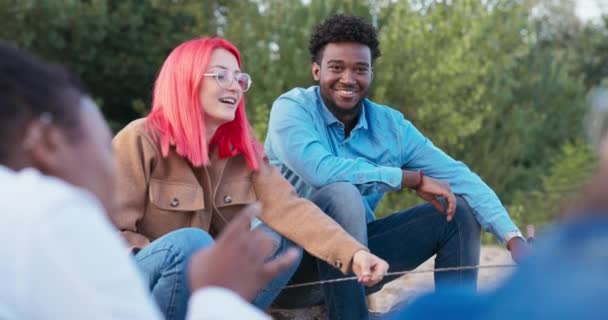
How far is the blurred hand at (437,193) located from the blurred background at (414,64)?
4.49 meters

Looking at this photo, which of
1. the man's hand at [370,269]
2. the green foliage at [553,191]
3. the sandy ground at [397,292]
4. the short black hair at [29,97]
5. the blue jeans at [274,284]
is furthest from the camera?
the green foliage at [553,191]

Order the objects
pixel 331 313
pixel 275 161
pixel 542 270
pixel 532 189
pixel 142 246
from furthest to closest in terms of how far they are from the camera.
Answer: pixel 532 189
pixel 275 161
pixel 331 313
pixel 142 246
pixel 542 270

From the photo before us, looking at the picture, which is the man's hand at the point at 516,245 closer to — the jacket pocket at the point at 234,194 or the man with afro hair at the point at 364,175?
the man with afro hair at the point at 364,175

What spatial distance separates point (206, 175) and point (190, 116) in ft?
0.67

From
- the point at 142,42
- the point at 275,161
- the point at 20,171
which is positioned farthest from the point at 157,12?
the point at 20,171

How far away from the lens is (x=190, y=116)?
3.21 meters

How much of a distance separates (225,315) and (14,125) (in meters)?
0.42

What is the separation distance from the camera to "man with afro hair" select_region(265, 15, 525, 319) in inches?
137

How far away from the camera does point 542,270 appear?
3.28 feet

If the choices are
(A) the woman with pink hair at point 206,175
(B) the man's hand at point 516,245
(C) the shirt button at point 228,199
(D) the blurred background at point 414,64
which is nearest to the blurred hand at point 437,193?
(B) the man's hand at point 516,245

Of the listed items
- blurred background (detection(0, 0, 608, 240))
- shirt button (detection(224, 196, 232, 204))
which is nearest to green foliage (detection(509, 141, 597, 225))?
blurred background (detection(0, 0, 608, 240))

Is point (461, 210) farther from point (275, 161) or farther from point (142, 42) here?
point (142, 42)

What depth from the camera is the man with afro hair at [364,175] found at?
3473mm

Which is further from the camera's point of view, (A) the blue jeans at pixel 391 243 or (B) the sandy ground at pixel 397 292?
(B) the sandy ground at pixel 397 292
